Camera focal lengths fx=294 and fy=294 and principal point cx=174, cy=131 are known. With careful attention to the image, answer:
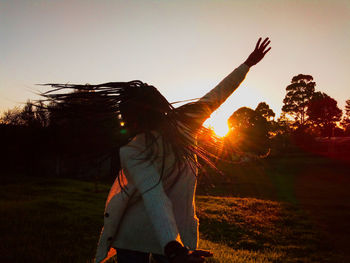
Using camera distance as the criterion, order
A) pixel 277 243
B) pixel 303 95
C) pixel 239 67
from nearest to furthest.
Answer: pixel 239 67 → pixel 277 243 → pixel 303 95

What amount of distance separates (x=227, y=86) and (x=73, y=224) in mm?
7304

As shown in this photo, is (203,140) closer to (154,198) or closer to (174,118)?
(174,118)

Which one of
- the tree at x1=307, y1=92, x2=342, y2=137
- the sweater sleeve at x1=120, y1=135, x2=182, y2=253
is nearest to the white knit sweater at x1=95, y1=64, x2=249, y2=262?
the sweater sleeve at x1=120, y1=135, x2=182, y2=253

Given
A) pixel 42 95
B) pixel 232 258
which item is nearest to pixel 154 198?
pixel 42 95

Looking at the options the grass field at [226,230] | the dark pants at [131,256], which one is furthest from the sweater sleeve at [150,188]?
the grass field at [226,230]

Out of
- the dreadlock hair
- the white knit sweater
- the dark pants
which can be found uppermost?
the dreadlock hair

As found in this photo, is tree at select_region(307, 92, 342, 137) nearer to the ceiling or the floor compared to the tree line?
nearer to the ceiling

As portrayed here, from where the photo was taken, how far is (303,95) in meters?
62.1

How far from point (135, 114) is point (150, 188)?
0.60 metres

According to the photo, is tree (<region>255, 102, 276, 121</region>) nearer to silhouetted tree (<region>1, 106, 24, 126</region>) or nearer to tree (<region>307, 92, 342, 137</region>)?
tree (<region>307, 92, 342, 137</region>)

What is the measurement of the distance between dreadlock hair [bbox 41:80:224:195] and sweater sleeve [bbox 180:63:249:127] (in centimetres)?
2

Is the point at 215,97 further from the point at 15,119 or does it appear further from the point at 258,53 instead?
the point at 15,119

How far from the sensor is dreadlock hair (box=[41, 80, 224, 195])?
2.02m

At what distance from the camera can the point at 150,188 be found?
163 cm
